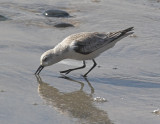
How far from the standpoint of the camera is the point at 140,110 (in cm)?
624

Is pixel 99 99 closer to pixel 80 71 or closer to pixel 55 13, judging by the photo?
pixel 80 71

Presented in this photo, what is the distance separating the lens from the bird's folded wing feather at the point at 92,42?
26.5 feet

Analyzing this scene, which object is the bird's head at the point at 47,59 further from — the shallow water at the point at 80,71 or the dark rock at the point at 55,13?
the dark rock at the point at 55,13

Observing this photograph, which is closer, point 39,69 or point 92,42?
point 39,69

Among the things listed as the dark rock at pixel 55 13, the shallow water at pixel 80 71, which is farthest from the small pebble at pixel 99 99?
the dark rock at pixel 55 13

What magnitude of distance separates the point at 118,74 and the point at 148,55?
3.95ft

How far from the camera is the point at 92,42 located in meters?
8.20

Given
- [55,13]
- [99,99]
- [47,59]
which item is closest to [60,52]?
[47,59]

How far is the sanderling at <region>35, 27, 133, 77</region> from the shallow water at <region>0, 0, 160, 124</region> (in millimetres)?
228

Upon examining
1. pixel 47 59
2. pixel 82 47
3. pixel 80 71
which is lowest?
pixel 80 71

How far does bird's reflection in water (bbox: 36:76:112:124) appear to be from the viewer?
5.85 meters

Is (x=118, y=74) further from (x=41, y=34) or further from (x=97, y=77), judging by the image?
(x=41, y=34)

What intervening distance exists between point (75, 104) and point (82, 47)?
6.29 feet

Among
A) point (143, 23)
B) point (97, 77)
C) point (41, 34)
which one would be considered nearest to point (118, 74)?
point (97, 77)
